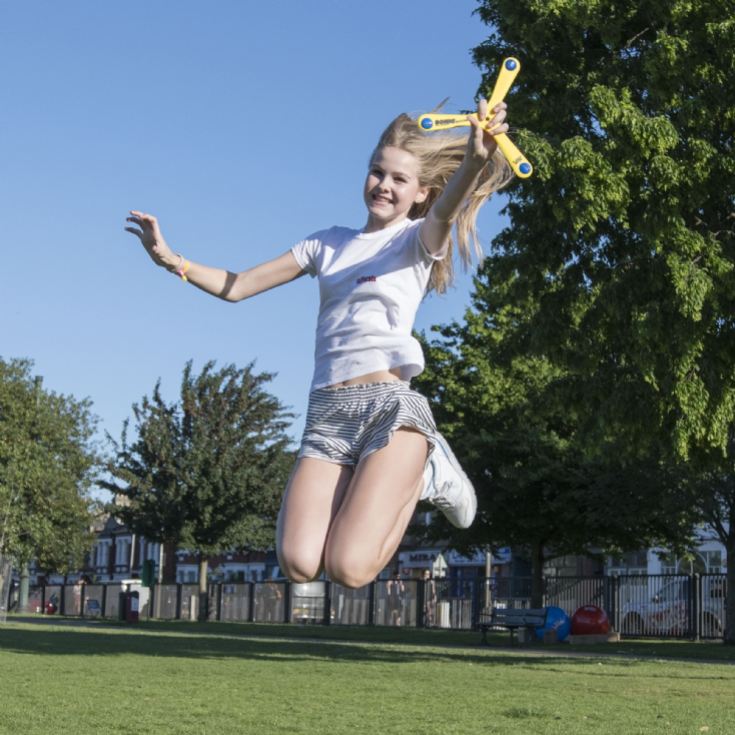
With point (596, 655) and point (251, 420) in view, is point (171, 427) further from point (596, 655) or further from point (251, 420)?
point (596, 655)

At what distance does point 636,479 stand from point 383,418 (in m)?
31.0

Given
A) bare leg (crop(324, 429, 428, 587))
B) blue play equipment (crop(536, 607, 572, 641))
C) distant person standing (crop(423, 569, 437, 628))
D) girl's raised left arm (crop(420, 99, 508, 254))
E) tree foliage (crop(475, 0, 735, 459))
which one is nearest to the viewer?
girl's raised left arm (crop(420, 99, 508, 254))

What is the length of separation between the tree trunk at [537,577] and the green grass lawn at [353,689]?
1109 centimetres

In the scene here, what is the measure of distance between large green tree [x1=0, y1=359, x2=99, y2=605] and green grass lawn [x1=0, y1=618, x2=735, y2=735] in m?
33.2

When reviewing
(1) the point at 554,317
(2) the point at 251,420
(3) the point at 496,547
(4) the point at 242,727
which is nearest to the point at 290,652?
(1) the point at 554,317

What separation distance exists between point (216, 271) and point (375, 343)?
0.99 m

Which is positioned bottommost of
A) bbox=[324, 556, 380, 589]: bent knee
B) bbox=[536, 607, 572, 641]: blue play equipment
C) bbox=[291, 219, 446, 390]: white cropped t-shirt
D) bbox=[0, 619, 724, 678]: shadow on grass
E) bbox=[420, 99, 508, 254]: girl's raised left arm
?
bbox=[0, 619, 724, 678]: shadow on grass

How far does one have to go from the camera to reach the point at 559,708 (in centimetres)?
1419

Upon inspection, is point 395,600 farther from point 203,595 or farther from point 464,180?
point 464,180

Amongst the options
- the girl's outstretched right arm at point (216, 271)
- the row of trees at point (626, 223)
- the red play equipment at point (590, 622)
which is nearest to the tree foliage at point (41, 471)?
the red play equipment at point (590, 622)

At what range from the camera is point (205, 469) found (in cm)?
5309

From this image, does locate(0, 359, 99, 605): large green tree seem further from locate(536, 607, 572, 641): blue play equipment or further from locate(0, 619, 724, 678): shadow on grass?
locate(536, 607, 572, 641): blue play equipment

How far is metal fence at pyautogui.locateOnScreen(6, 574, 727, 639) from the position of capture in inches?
1436

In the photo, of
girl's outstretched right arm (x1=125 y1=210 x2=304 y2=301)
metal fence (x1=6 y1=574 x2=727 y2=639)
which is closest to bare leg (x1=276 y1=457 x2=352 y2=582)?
girl's outstretched right arm (x1=125 y1=210 x2=304 y2=301)
